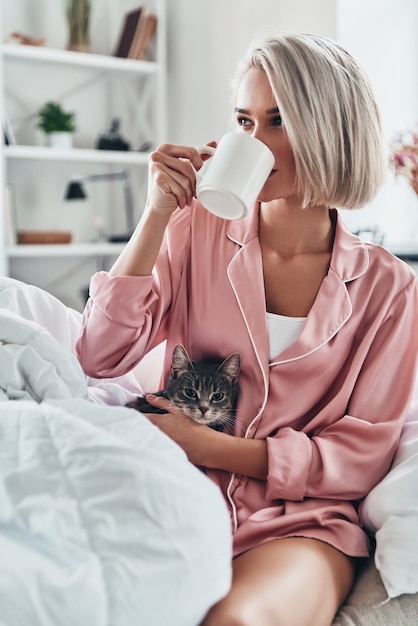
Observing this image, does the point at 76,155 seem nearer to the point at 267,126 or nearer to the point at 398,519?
the point at 267,126

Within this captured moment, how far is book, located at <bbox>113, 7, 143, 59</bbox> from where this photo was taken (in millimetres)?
3867

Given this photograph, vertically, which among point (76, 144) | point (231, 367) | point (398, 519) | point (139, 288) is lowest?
point (76, 144)

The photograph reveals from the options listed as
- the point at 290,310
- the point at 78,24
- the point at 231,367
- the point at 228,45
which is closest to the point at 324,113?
the point at 290,310

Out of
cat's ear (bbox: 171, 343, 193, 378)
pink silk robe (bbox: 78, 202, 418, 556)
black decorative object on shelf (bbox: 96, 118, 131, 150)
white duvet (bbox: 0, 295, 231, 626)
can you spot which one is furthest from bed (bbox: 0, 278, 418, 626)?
black decorative object on shelf (bbox: 96, 118, 131, 150)

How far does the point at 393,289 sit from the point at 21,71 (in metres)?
3.20

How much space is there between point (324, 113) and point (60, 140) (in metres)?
2.80

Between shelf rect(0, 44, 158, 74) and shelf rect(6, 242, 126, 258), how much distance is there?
92cm

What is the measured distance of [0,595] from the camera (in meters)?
0.71

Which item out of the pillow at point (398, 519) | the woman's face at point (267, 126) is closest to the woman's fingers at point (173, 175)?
the woman's face at point (267, 126)

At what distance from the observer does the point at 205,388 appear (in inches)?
50.1

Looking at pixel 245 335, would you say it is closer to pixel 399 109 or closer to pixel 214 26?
pixel 399 109

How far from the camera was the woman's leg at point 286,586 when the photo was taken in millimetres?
877

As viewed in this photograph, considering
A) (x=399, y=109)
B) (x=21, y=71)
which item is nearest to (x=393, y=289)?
Answer: (x=399, y=109)

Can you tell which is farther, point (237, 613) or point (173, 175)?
point (173, 175)
